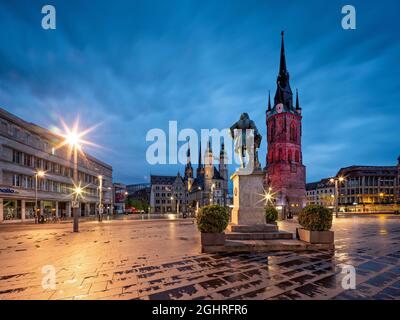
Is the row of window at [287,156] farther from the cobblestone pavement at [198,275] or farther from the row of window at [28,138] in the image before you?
the cobblestone pavement at [198,275]

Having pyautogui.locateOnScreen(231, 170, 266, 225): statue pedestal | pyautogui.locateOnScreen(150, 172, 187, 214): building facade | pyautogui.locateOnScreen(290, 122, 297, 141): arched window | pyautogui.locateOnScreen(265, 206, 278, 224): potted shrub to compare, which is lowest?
pyautogui.locateOnScreen(150, 172, 187, 214): building facade

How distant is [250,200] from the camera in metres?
12.2

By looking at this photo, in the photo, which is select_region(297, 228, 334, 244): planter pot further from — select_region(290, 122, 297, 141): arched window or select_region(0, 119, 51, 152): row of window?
select_region(290, 122, 297, 141): arched window

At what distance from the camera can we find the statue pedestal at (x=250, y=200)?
1204cm

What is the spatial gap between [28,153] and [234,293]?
4724 cm

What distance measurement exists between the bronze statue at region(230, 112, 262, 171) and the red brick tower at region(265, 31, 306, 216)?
82353mm

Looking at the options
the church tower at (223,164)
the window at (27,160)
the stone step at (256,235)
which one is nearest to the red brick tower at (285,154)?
the church tower at (223,164)

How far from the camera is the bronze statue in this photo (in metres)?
12.8

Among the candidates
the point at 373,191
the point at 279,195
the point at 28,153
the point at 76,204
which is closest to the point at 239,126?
the point at 76,204

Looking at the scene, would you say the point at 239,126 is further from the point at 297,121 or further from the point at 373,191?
the point at 373,191

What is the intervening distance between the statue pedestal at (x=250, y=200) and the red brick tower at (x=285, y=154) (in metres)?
83.1

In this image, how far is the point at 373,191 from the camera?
107875mm

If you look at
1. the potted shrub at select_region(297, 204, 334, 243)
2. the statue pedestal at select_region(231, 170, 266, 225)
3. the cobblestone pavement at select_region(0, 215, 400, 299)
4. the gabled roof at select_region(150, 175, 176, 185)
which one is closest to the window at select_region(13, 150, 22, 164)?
the cobblestone pavement at select_region(0, 215, 400, 299)

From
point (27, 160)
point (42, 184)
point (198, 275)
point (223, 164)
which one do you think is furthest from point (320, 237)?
point (223, 164)
